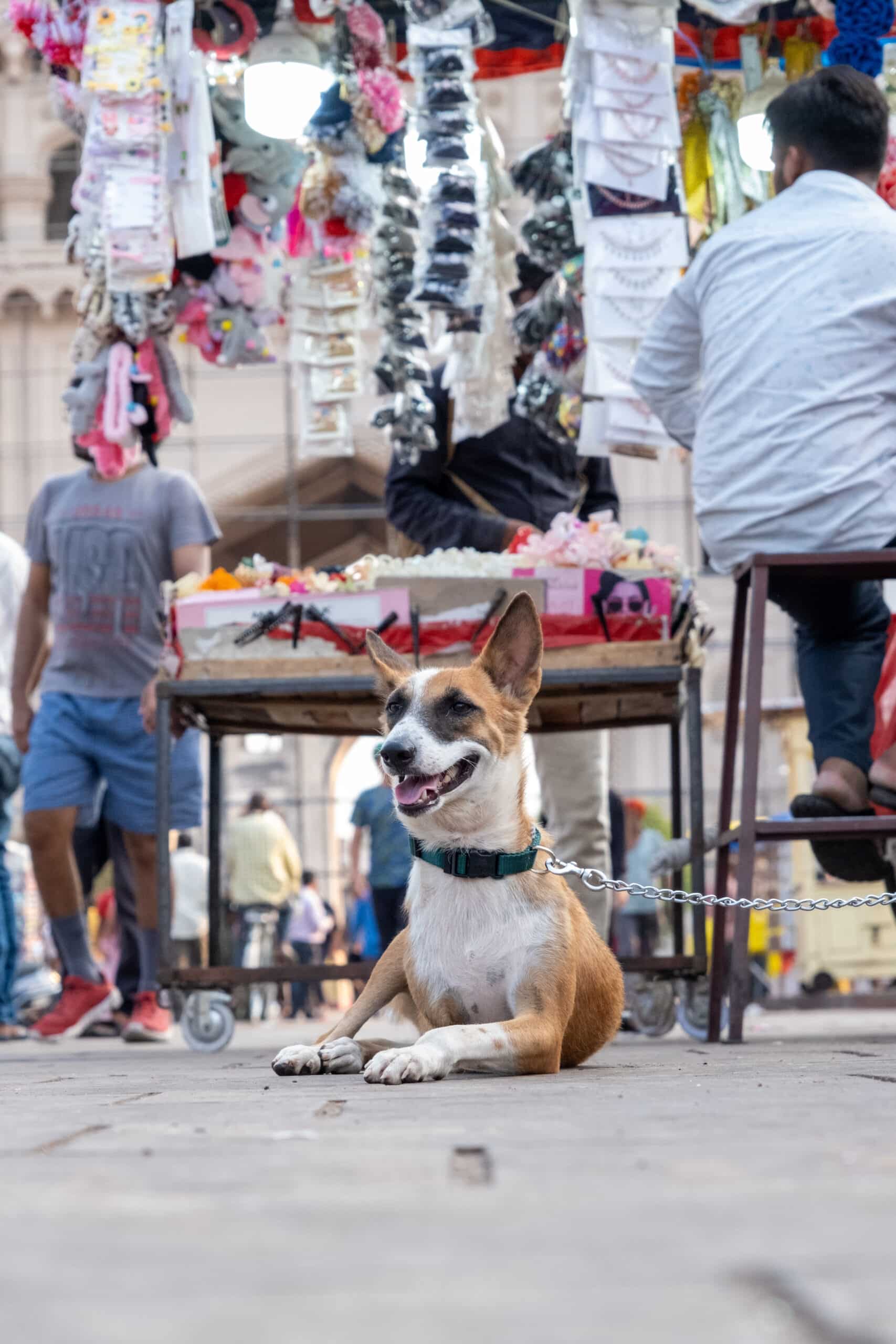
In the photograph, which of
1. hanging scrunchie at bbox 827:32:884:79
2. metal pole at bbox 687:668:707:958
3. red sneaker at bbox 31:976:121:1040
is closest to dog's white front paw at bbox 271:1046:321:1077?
metal pole at bbox 687:668:707:958

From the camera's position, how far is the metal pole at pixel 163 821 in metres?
5.07

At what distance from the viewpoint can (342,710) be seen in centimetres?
535

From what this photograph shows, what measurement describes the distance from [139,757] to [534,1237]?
16.5 ft

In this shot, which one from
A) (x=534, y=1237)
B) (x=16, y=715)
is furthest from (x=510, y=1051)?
(x=16, y=715)

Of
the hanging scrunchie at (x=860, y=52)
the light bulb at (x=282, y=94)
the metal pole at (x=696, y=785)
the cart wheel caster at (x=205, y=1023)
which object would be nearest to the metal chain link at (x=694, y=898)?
the metal pole at (x=696, y=785)

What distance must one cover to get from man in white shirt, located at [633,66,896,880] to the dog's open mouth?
1071mm

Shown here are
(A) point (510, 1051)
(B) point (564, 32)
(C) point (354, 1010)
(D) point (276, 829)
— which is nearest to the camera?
(A) point (510, 1051)

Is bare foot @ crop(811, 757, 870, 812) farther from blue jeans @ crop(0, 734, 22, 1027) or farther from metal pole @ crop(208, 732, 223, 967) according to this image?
blue jeans @ crop(0, 734, 22, 1027)

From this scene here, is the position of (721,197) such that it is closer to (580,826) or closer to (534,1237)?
(580,826)

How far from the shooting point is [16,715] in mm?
6457

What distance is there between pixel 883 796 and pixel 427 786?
1254mm

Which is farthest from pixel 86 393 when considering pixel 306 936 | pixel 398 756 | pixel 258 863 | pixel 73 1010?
pixel 306 936

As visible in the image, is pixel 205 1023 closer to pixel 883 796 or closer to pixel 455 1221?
pixel 883 796

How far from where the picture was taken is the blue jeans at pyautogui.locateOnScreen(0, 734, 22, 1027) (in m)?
6.75
